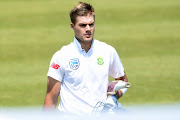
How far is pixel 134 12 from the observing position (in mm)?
16047

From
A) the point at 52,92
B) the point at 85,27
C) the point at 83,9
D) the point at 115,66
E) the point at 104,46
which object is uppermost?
the point at 83,9

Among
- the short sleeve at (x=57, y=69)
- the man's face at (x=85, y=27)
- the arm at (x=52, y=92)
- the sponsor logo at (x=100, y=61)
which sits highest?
the man's face at (x=85, y=27)

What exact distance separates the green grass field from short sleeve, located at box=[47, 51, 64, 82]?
145 inches

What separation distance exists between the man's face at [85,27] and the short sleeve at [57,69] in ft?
0.99

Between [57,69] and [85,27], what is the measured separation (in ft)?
1.67

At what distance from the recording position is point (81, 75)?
16.4 feet

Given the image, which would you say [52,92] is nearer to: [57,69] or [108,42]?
[57,69]

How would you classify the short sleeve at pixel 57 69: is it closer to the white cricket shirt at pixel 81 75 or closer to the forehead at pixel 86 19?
the white cricket shirt at pixel 81 75

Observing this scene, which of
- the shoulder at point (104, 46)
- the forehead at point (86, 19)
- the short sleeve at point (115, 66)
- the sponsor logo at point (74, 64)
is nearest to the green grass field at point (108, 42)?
the short sleeve at point (115, 66)

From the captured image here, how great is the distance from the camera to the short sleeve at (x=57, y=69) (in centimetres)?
496

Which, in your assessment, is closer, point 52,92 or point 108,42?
point 52,92

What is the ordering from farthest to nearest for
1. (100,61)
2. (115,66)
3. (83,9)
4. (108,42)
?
(108,42) < (115,66) < (100,61) < (83,9)

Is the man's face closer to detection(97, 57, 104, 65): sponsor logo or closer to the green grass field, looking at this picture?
detection(97, 57, 104, 65): sponsor logo

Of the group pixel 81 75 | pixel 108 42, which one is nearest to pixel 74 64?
pixel 81 75
